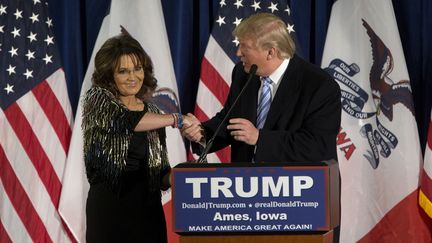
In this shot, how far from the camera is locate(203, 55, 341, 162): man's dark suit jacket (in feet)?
9.88

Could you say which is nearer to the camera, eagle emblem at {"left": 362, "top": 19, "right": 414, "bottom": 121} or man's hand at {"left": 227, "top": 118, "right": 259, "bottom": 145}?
man's hand at {"left": 227, "top": 118, "right": 259, "bottom": 145}

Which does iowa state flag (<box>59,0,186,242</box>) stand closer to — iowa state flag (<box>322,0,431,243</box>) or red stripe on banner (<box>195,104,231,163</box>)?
red stripe on banner (<box>195,104,231,163</box>)

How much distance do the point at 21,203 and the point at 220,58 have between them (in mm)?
1495

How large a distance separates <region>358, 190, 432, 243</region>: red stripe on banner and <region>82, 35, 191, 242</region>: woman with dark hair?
1.80 m

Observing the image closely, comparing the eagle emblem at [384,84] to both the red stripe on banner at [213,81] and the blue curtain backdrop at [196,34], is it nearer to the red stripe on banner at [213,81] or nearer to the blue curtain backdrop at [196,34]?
the blue curtain backdrop at [196,34]

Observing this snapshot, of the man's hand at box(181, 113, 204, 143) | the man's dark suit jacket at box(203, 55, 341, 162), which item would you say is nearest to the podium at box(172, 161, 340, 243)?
the man's dark suit jacket at box(203, 55, 341, 162)

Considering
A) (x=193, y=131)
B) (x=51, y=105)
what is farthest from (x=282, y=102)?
(x=51, y=105)

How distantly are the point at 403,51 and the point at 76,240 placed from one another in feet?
7.52

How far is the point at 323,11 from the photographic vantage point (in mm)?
5016

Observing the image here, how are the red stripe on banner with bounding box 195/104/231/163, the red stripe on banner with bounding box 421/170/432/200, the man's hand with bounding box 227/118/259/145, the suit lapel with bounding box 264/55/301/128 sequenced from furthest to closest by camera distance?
the red stripe on banner with bounding box 195/104/231/163 → the red stripe on banner with bounding box 421/170/432/200 → the suit lapel with bounding box 264/55/301/128 → the man's hand with bounding box 227/118/259/145

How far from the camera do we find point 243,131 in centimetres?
290

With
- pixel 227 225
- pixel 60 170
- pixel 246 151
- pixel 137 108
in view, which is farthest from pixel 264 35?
pixel 60 170

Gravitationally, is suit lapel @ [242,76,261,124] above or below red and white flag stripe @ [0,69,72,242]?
above

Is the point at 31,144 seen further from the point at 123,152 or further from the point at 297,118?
the point at 297,118
